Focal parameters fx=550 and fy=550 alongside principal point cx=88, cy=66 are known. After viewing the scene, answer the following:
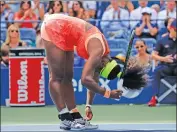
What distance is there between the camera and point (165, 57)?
33.8ft

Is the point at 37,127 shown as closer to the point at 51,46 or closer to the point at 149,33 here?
the point at 51,46

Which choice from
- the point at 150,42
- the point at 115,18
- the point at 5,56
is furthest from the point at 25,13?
the point at 150,42

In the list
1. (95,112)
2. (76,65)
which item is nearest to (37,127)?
(95,112)

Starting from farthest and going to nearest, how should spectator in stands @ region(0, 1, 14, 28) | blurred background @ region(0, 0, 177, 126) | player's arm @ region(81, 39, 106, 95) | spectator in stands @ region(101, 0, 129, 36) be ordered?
1. spectator in stands @ region(0, 1, 14, 28)
2. spectator in stands @ region(101, 0, 129, 36)
3. blurred background @ region(0, 0, 177, 126)
4. player's arm @ region(81, 39, 106, 95)

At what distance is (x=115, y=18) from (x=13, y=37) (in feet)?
6.87

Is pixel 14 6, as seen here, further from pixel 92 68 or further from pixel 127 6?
pixel 92 68

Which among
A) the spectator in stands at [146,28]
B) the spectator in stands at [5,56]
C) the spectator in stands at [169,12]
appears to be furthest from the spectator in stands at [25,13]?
the spectator in stands at [169,12]

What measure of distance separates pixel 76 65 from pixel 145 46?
1.36 metres

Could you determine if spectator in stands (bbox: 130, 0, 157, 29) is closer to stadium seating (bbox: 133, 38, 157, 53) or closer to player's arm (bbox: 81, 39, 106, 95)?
stadium seating (bbox: 133, 38, 157, 53)

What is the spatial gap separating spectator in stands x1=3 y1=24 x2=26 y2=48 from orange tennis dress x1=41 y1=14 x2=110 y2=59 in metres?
4.61

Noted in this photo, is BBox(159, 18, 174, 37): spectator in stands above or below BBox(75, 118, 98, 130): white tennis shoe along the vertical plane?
above

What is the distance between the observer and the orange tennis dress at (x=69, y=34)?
575cm

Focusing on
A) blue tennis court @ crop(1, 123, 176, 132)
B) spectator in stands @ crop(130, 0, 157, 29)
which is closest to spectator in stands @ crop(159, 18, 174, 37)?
spectator in stands @ crop(130, 0, 157, 29)

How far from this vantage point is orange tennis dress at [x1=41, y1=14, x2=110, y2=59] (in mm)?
5746
